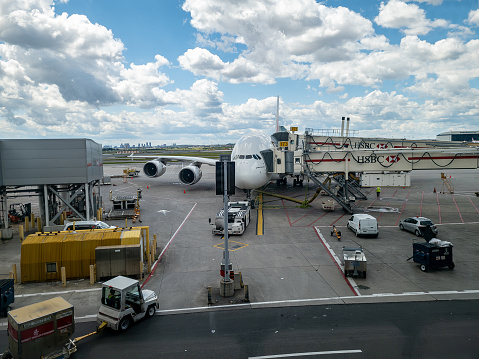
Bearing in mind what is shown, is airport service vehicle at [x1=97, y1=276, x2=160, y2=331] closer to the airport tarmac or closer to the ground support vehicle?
the airport tarmac

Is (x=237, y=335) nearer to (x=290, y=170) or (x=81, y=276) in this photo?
(x=81, y=276)

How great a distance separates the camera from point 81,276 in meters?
16.5

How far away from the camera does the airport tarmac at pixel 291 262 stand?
14.1 metres

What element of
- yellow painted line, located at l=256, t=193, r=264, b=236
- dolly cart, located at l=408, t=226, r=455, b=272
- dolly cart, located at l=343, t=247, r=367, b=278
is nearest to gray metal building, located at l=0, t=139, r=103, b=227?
yellow painted line, located at l=256, t=193, r=264, b=236

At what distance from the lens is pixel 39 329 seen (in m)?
9.19

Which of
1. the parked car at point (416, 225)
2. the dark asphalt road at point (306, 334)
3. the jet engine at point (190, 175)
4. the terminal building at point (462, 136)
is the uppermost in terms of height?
the terminal building at point (462, 136)

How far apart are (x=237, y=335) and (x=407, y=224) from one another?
1885 cm

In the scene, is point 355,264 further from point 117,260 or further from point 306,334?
point 117,260

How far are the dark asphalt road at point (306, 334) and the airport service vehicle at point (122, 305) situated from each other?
0.38 meters

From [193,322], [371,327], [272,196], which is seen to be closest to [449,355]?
[371,327]

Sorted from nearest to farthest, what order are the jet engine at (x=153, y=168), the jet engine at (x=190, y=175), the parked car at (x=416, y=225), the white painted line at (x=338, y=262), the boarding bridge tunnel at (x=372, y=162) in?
1. the white painted line at (x=338, y=262)
2. the parked car at (x=416, y=225)
3. the boarding bridge tunnel at (x=372, y=162)
4. the jet engine at (x=190, y=175)
5. the jet engine at (x=153, y=168)

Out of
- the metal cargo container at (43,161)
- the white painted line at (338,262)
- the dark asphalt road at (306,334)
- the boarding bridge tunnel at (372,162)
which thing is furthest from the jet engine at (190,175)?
the dark asphalt road at (306,334)

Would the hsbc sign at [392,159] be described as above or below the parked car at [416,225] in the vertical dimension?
above

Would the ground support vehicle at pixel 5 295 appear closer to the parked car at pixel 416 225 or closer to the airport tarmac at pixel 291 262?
the airport tarmac at pixel 291 262
